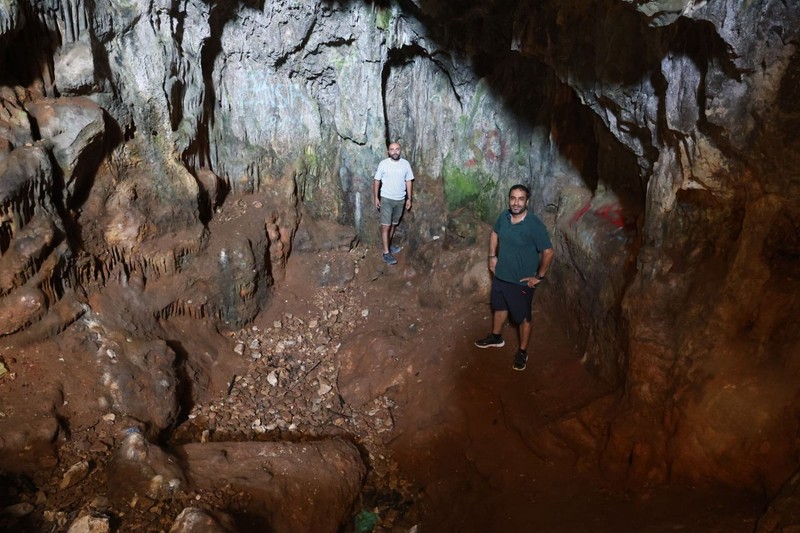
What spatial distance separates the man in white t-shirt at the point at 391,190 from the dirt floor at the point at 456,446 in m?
1.35

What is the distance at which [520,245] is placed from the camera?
17.0ft

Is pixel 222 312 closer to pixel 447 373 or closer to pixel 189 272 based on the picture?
pixel 189 272

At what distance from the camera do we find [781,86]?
3.23 m

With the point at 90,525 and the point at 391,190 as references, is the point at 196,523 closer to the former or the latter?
the point at 90,525

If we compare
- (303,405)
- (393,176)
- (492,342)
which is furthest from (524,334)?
(393,176)

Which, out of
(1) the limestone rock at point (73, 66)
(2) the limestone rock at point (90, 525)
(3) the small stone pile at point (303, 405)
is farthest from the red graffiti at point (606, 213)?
(1) the limestone rock at point (73, 66)

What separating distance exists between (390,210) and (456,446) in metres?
3.61

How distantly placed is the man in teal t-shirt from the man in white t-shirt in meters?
2.31

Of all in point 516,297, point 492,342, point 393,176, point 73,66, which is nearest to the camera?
point 73,66

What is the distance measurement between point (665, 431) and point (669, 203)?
1814 mm

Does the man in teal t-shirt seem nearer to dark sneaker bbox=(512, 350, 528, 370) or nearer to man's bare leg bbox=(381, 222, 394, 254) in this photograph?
dark sneaker bbox=(512, 350, 528, 370)

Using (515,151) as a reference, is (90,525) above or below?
below

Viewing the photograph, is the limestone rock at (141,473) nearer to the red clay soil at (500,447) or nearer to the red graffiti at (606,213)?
the red clay soil at (500,447)

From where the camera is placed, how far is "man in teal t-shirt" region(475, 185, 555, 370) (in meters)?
5.08
